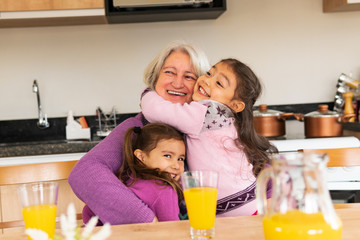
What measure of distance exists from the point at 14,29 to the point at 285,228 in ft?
9.06

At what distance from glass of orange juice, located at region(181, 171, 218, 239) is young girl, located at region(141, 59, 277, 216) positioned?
0.52 meters

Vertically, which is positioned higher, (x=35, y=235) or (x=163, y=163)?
(x=35, y=235)

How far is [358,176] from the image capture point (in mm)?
2422

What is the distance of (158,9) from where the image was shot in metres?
2.75

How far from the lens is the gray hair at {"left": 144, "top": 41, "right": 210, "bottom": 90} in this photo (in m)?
1.69

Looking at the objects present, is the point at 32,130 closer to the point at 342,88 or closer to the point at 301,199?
the point at 342,88

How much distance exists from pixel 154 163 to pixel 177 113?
0.18 m

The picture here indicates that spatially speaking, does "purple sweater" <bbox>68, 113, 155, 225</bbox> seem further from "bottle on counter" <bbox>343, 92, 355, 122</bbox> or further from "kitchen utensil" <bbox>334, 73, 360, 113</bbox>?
"kitchen utensil" <bbox>334, 73, 360, 113</bbox>

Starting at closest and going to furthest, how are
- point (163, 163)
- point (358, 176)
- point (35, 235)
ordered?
point (35, 235)
point (163, 163)
point (358, 176)

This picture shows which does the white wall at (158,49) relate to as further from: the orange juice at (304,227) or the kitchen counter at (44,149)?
the orange juice at (304,227)

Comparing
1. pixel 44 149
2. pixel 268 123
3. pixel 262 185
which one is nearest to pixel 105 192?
pixel 262 185

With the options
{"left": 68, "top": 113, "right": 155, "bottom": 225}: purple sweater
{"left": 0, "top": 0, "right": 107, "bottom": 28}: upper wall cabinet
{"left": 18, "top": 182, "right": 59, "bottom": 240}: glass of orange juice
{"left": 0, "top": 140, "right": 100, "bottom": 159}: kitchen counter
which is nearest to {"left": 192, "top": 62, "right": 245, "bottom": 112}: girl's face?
{"left": 68, "top": 113, "right": 155, "bottom": 225}: purple sweater

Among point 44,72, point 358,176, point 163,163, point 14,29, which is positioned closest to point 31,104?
point 44,72

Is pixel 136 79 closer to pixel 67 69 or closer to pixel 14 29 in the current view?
pixel 67 69
